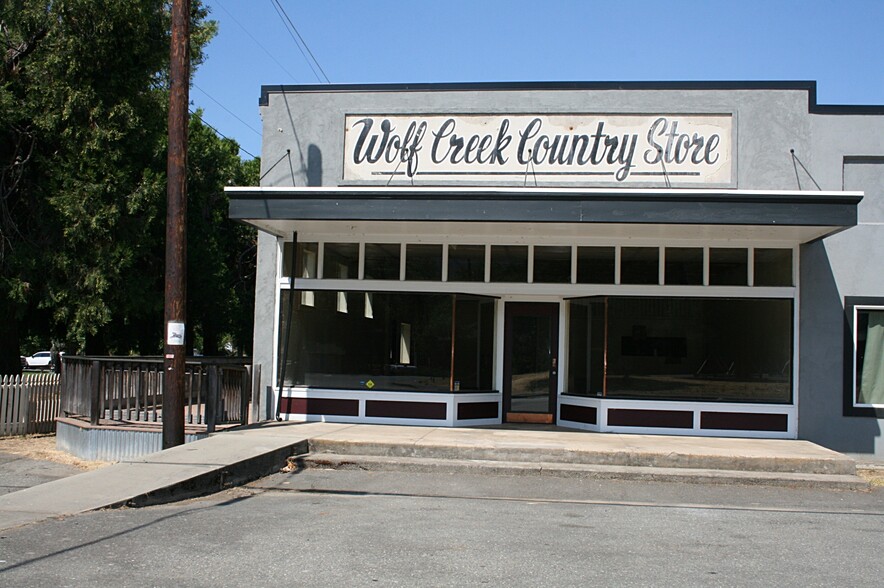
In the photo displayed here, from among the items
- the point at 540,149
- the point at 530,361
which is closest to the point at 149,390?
the point at 530,361

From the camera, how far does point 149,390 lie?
13.5 metres

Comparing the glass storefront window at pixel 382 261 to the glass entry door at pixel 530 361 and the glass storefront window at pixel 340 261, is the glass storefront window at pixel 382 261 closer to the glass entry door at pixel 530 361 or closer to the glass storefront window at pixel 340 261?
the glass storefront window at pixel 340 261

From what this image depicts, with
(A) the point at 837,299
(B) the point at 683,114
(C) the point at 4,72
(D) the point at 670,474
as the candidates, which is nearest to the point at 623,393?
(D) the point at 670,474

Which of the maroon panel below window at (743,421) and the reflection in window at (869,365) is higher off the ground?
the reflection in window at (869,365)

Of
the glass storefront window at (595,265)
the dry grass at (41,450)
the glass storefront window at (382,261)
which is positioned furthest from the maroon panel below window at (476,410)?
the dry grass at (41,450)

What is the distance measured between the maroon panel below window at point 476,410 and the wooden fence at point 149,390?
3.52 m

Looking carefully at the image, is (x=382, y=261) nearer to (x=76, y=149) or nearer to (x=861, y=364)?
(x=861, y=364)

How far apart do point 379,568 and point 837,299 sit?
10.2m

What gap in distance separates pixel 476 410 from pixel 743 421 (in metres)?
4.34

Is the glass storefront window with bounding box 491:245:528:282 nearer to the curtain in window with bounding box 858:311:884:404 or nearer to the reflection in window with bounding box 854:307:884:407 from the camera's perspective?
the reflection in window with bounding box 854:307:884:407

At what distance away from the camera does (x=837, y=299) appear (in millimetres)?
13906

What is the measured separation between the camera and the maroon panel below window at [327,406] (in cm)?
1462

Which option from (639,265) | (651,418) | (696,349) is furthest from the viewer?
(639,265)

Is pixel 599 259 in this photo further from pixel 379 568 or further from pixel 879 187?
pixel 379 568
